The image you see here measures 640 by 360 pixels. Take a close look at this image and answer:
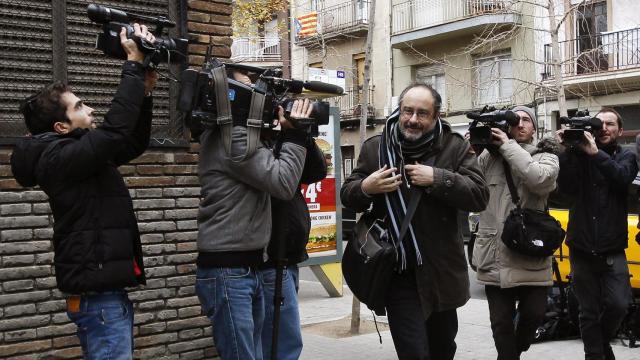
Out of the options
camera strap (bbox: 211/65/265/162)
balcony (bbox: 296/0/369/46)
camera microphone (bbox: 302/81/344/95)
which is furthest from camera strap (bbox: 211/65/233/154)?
balcony (bbox: 296/0/369/46)

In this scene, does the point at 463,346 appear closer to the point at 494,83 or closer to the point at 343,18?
the point at 494,83

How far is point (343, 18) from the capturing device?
28.8 m

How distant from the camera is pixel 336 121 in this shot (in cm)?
891

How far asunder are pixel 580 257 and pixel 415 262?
2097 millimetres

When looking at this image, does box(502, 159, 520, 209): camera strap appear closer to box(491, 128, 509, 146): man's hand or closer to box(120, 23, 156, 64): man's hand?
box(491, 128, 509, 146): man's hand

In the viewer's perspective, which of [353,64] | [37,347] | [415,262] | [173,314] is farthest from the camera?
[353,64]

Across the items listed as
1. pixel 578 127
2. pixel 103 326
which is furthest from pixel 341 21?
pixel 103 326

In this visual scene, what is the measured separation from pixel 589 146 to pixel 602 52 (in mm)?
16472

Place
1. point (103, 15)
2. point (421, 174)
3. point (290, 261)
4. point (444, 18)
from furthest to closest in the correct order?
point (444, 18) < point (290, 261) < point (421, 174) < point (103, 15)

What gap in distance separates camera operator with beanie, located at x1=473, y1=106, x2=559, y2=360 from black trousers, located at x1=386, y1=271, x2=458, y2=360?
0.79 m

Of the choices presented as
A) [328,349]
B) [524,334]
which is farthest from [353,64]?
[524,334]

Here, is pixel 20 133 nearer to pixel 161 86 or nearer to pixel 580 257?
pixel 161 86

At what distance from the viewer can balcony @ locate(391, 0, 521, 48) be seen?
22.4m

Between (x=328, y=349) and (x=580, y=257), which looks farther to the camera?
(x=328, y=349)
